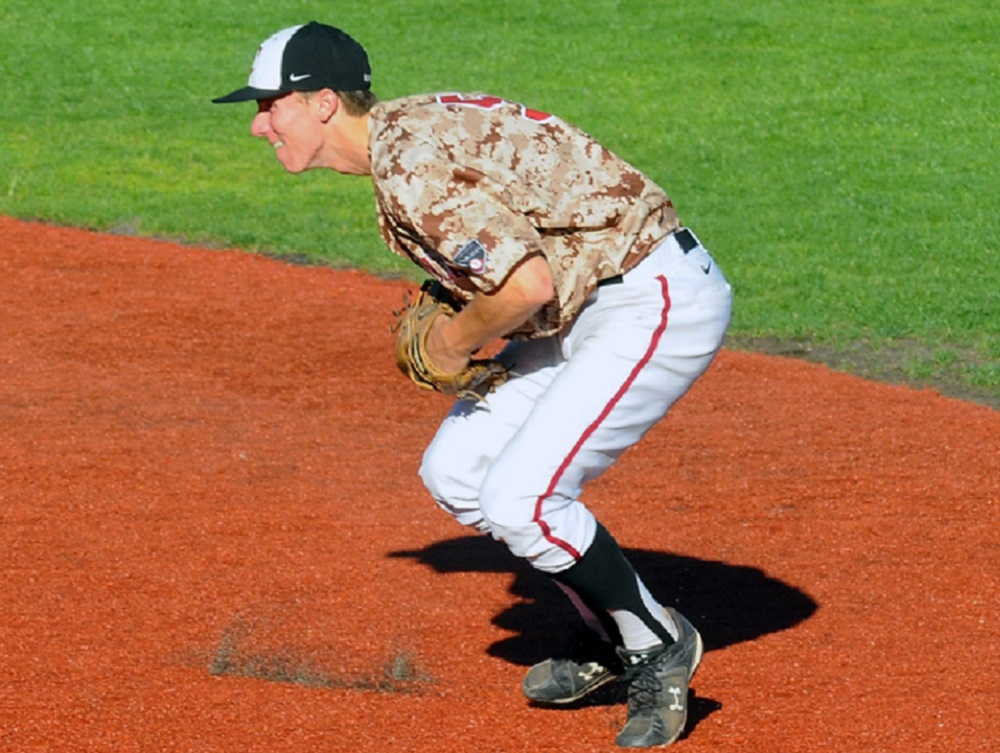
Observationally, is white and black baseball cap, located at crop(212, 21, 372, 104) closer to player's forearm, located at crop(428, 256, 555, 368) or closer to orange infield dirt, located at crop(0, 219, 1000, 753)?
player's forearm, located at crop(428, 256, 555, 368)

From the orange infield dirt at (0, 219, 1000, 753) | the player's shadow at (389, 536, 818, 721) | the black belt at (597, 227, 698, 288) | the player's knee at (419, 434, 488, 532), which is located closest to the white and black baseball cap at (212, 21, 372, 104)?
the black belt at (597, 227, 698, 288)

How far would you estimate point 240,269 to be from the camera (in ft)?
34.8

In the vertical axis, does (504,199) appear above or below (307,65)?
below

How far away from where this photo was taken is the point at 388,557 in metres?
6.04

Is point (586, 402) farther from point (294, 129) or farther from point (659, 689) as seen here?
point (294, 129)

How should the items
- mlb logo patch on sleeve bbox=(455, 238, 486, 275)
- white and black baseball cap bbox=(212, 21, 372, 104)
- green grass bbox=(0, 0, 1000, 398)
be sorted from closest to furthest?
mlb logo patch on sleeve bbox=(455, 238, 486, 275)
white and black baseball cap bbox=(212, 21, 372, 104)
green grass bbox=(0, 0, 1000, 398)

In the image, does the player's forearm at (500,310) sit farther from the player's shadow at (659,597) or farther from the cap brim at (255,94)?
the player's shadow at (659,597)

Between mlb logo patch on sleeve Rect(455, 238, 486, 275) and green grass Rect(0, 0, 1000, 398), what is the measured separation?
16.4ft

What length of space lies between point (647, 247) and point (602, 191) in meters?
0.23

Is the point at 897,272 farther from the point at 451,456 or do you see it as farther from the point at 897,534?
the point at 451,456

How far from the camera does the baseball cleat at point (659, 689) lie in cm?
444

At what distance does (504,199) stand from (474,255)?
0.20m

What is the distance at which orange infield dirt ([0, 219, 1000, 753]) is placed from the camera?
15.2ft

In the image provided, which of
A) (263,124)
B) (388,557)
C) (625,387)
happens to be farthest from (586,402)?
(388,557)
